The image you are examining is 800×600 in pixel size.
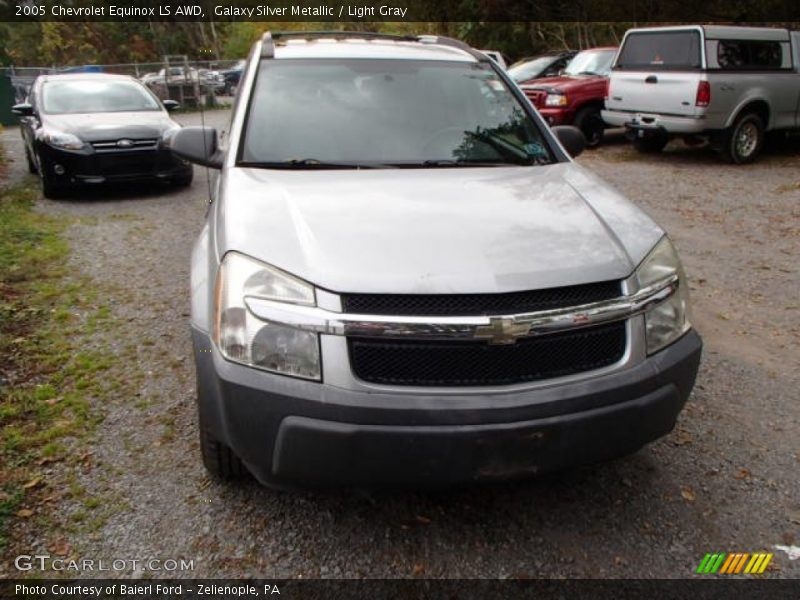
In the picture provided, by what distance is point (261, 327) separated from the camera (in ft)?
7.21

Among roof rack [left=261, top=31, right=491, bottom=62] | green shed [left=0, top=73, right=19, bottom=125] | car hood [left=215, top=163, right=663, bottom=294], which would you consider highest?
roof rack [left=261, top=31, right=491, bottom=62]

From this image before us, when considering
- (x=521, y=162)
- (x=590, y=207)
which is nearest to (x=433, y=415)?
(x=590, y=207)

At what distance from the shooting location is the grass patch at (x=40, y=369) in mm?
2957

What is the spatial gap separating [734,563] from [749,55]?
33.6 ft

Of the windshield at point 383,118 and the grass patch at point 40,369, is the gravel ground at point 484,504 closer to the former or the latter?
the grass patch at point 40,369

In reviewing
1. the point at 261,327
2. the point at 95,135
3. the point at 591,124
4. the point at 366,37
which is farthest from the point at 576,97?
the point at 261,327

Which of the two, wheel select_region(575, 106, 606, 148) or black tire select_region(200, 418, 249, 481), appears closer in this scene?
black tire select_region(200, 418, 249, 481)

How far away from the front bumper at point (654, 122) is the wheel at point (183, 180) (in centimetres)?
694

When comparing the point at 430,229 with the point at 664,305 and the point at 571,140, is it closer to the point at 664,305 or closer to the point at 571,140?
the point at 664,305

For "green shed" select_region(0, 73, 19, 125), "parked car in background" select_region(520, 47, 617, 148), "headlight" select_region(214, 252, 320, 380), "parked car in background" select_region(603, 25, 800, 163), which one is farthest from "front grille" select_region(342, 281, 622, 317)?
"green shed" select_region(0, 73, 19, 125)

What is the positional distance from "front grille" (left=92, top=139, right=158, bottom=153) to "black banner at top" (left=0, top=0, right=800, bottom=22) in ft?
6.47

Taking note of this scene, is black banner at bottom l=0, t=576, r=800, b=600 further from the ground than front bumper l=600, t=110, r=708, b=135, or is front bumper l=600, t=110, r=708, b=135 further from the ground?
front bumper l=600, t=110, r=708, b=135

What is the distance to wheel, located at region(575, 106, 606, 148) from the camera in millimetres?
12547

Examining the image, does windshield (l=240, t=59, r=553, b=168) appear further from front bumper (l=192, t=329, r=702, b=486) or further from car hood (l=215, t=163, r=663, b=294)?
front bumper (l=192, t=329, r=702, b=486)
